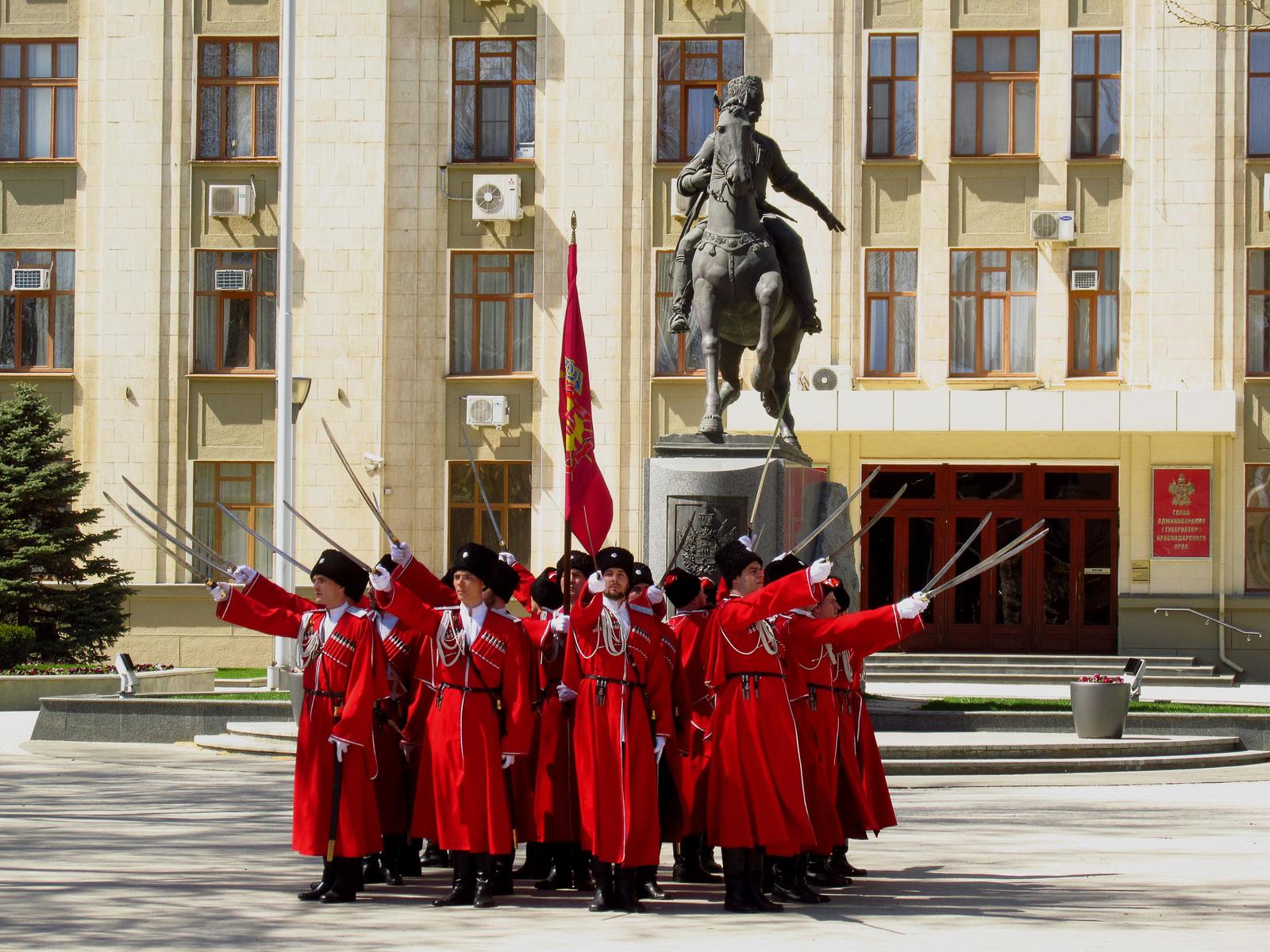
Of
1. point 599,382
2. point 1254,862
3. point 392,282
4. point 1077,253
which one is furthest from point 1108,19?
point 1254,862

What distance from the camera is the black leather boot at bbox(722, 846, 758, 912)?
29.5 ft

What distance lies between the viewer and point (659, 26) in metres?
30.6

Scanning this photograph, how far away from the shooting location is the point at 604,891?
9070 millimetres

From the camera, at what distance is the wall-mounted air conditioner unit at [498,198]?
30.3 m

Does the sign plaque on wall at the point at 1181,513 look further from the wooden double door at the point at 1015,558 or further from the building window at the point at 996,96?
the building window at the point at 996,96

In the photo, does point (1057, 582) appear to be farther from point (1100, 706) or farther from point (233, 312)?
point (233, 312)

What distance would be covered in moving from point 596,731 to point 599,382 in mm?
21276

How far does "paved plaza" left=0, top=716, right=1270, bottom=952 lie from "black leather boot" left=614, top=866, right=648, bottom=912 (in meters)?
0.14

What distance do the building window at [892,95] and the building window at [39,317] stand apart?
43.5 feet

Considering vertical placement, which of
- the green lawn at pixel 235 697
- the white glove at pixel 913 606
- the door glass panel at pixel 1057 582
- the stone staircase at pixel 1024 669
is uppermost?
the white glove at pixel 913 606

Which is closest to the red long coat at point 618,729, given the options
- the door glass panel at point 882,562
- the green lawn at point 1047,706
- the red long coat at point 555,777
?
the red long coat at point 555,777

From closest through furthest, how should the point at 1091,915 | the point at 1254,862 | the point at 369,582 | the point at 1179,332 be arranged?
the point at 1091,915 → the point at 369,582 → the point at 1254,862 → the point at 1179,332

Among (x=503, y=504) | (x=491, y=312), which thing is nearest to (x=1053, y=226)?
(x=491, y=312)

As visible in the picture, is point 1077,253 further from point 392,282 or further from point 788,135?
point 392,282
